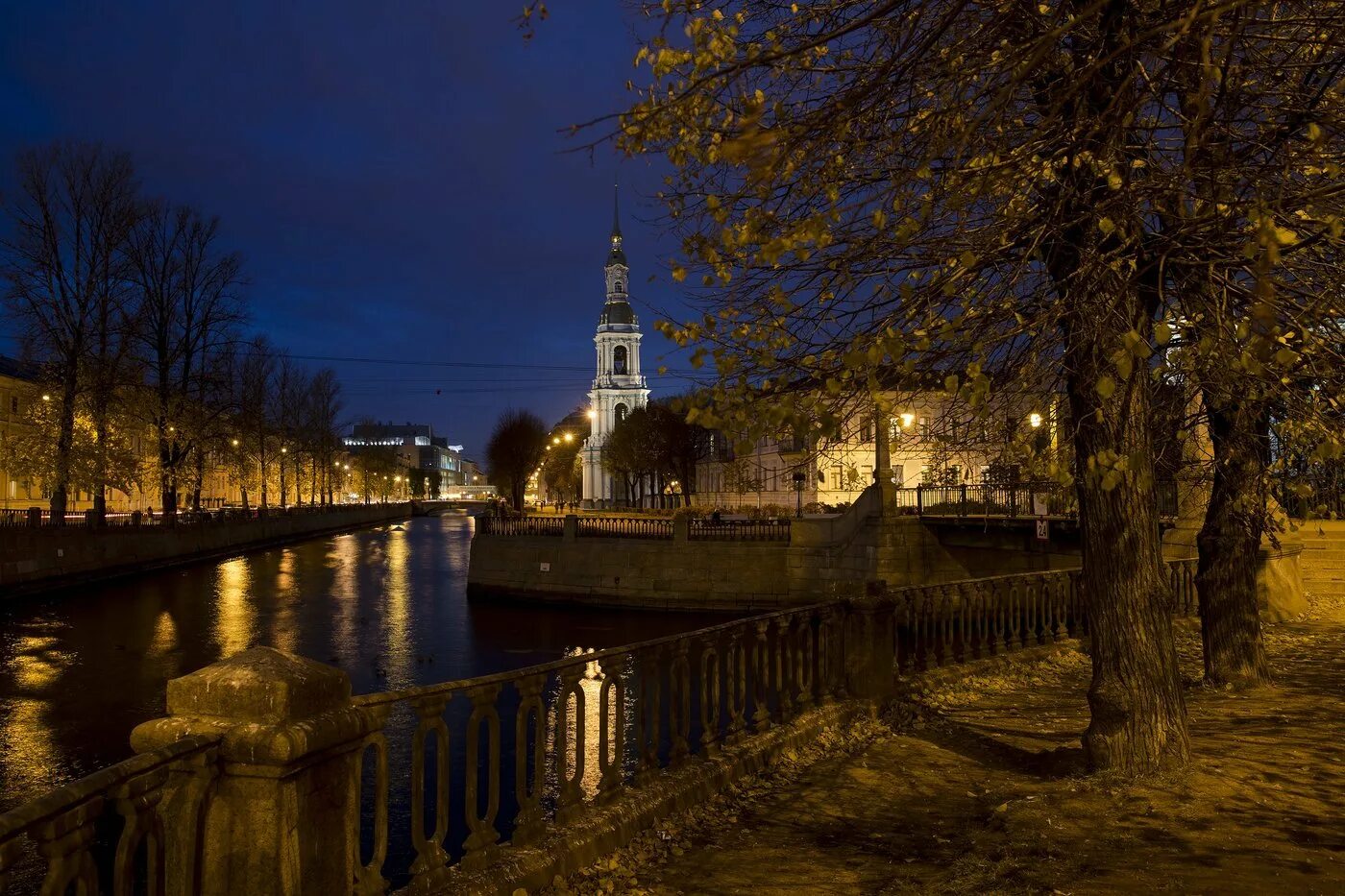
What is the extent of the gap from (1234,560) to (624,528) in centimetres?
2443

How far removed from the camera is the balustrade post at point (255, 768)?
11.1ft

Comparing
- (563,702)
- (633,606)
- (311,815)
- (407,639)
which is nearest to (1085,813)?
(563,702)

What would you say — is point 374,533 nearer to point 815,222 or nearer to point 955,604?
point 955,604

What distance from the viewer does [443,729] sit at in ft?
15.7

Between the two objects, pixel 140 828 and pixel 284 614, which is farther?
pixel 284 614

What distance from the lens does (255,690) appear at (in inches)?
136

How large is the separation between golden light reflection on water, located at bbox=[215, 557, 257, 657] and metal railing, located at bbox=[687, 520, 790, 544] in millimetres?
13489

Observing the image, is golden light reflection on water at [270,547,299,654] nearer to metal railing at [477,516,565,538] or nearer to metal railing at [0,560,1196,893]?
metal railing at [0,560,1196,893]

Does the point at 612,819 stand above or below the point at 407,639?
above

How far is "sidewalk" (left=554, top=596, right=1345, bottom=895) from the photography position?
15.5 ft

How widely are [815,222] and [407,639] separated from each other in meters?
21.6

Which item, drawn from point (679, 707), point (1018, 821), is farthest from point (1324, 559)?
point (679, 707)

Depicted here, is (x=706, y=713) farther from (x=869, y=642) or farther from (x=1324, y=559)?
(x=1324, y=559)

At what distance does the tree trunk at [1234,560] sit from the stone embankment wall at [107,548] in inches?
1236
